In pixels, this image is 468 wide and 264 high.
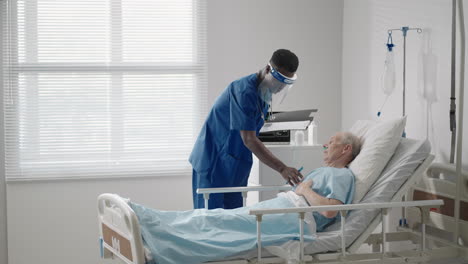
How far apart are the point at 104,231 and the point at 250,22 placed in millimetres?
2375

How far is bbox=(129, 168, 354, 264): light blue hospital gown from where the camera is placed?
2.32 meters

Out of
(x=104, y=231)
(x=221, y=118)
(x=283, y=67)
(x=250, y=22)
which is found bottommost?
(x=104, y=231)

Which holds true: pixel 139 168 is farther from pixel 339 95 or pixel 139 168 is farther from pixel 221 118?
pixel 339 95

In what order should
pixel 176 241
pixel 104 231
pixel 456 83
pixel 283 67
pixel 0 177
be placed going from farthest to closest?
pixel 0 177
pixel 456 83
pixel 283 67
pixel 104 231
pixel 176 241

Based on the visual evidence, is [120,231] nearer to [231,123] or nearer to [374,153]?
[231,123]

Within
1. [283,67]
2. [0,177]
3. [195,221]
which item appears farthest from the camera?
[0,177]

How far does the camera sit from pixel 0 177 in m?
4.18

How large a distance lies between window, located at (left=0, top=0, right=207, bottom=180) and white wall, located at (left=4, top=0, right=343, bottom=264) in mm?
112

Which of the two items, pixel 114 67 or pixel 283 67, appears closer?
pixel 283 67

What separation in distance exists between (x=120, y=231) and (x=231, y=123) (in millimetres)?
917


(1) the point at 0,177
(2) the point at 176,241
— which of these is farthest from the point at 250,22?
(2) the point at 176,241

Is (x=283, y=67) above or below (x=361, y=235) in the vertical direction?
above

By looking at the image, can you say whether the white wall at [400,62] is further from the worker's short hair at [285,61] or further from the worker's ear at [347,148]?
the worker's short hair at [285,61]

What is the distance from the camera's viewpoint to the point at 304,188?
2719mm
